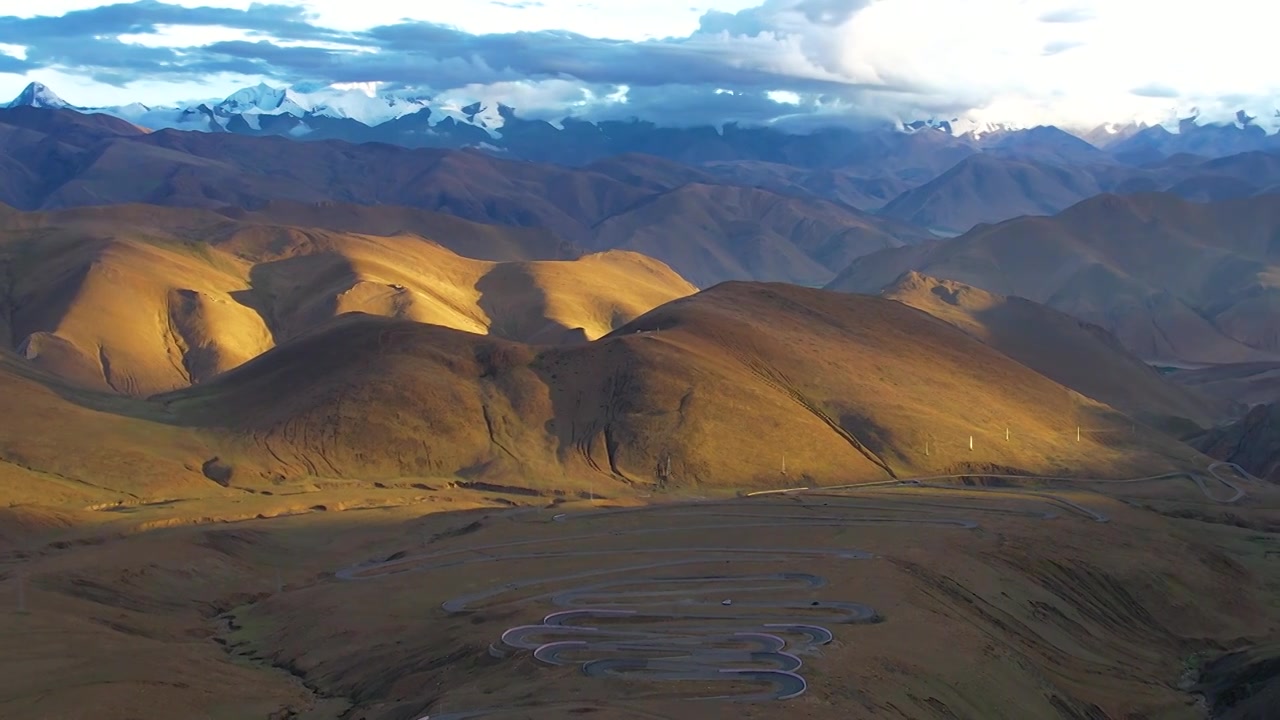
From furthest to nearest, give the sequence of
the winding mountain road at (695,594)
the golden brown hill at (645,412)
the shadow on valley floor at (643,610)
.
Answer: the golden brown hill at (645,412) < the winding mountain road at (695,594) < the shadow on valley floor at (643,610)

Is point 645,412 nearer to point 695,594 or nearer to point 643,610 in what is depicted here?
point 695,594

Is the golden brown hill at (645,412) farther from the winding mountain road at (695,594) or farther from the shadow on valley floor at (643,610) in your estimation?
the winding mountain road at (695,594)

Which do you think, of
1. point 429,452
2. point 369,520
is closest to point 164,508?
point 369,520

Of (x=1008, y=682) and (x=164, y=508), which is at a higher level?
(x=1008, y=682)

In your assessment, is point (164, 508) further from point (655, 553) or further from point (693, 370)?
point (693, 370)

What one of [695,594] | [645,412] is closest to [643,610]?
[695,594]

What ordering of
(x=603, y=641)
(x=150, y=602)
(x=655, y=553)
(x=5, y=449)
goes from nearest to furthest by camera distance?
(x=603, y=641) → (x=150, y=602) → (x=655, y=553) → (x=5, y=449)

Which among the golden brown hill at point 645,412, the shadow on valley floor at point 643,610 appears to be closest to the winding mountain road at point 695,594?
the shadow on valley floor at point 643,610

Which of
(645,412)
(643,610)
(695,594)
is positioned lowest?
(645,412)
